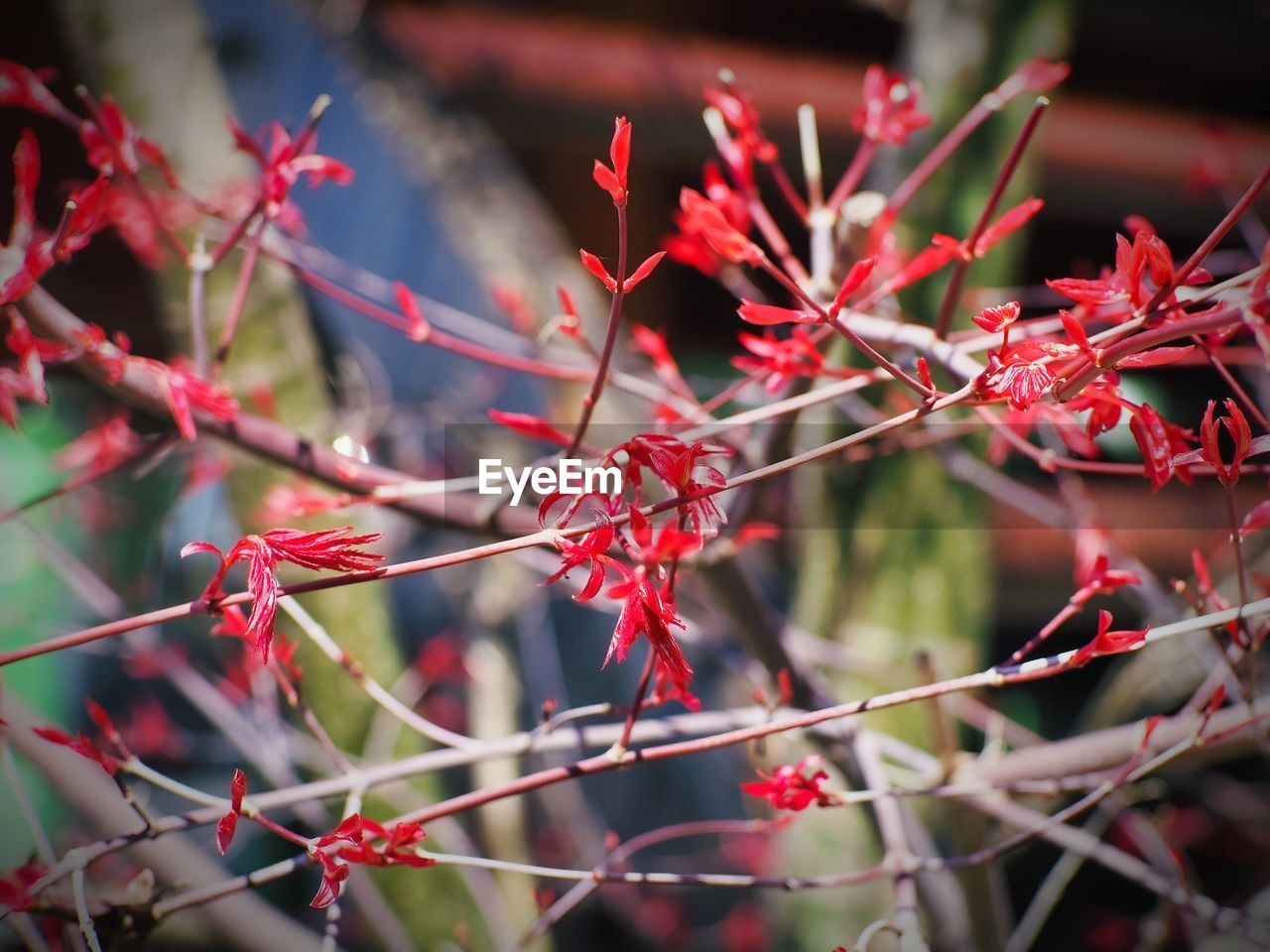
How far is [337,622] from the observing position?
1.14 m

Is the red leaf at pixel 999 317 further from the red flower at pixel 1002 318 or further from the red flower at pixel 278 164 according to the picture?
the red flower at pixel 278 164

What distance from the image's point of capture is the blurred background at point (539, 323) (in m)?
1.14

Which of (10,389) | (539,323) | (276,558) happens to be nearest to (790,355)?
(276,558)

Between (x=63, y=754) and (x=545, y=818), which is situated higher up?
(x=63, y=754)

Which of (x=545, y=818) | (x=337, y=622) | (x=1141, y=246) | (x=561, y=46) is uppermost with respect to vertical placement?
(x=561, y=46)

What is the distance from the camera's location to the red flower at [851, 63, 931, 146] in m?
0.65

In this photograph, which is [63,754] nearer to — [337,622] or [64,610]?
[337,622]

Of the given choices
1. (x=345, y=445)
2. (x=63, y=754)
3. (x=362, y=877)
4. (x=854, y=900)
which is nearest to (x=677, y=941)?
(x=854, y=900)

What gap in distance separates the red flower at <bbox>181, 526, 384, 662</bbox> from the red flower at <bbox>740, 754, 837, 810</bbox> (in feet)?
0.83

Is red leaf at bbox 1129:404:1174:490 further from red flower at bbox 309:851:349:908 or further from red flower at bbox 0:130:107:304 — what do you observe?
red flower at bbox 0:130:107:304

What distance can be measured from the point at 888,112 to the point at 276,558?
23.1 inches

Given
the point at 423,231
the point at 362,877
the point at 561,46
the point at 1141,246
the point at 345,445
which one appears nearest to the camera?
the point at 1141,246

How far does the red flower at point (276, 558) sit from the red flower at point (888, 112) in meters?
0.51

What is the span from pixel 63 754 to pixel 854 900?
0.92 metres
